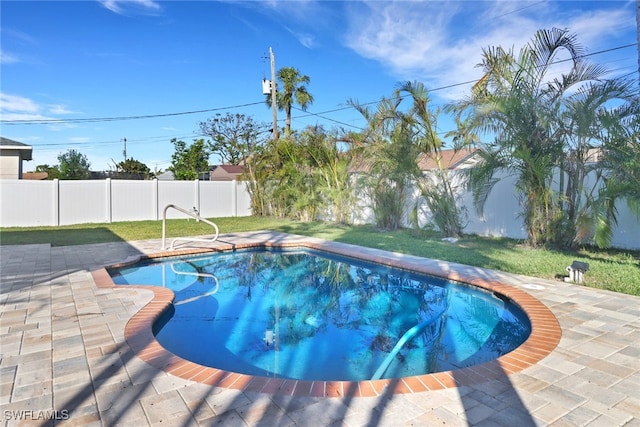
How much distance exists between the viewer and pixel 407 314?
5672mm

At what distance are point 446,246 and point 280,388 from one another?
304 inches

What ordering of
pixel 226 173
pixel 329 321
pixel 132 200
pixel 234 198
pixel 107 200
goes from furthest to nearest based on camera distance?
pixel 226 173 < pixel 234 198 < pixel 132 200 < pixel 107 200 < pixel 329 321

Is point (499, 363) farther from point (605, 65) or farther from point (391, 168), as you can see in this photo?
point (391, 168)

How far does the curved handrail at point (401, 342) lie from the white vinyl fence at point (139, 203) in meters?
6.47

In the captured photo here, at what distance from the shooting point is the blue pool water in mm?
4027

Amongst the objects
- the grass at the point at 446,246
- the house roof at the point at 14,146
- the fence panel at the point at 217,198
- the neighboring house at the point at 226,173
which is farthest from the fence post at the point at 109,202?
the neighboring house at the point at 226,173

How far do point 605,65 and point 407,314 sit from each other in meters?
6.78

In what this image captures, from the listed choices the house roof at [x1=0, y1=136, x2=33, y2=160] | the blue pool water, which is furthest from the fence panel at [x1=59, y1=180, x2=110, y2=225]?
the blue pool water

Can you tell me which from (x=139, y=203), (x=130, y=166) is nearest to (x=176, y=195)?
(x=139, y=203)

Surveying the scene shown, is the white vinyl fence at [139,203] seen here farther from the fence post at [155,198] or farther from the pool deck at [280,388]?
the pool deck at [280,388]

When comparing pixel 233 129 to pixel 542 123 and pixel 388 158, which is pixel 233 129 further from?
pixel 542 123

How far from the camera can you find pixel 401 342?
14.9 ft

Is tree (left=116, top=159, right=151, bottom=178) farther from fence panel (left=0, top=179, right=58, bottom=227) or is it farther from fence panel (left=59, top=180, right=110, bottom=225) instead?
fence panel (left=0, top=179, right=58, bottom=227)

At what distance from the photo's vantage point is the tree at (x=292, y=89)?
23.9 meters
